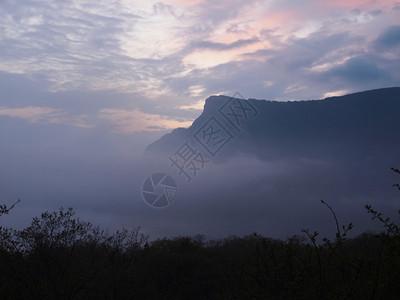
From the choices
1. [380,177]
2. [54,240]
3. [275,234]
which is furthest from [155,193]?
[54,240]

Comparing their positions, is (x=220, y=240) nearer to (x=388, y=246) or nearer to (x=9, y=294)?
(x=9, y=294)

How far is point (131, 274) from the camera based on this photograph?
110ft

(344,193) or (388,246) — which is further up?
(388,246)

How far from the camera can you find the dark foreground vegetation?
8484 millimetres

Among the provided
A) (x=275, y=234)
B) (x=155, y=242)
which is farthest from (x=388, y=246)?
(x=275, y=234)

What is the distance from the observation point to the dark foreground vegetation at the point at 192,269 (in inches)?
334

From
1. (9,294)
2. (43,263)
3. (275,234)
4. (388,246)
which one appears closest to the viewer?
(388,246)

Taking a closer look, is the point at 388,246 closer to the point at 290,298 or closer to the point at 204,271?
the point at 290,298

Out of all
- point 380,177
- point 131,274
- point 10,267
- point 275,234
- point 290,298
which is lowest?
point 275,234

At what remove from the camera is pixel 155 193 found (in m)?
192

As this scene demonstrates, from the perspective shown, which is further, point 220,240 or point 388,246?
point 220,240

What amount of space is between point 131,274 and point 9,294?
798 inches

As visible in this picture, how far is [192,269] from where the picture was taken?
38.1 metres

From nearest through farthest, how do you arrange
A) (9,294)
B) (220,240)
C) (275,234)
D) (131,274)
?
(9,294) → (131,274) → (220,240) → (275,234)
